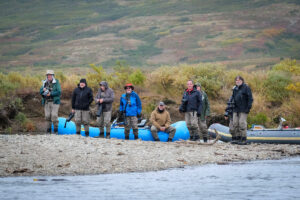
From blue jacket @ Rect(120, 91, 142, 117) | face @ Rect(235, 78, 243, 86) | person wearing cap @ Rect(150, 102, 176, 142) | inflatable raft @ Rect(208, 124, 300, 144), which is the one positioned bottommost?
inflatable raft @ Rect(208, 124, 300, 144)

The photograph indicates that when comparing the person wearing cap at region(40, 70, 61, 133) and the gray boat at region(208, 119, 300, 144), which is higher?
the person wearing cap at region(40, 70, 61, 133)

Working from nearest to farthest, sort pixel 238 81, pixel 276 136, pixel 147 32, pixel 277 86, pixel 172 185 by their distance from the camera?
pixel 172 185 → pixel 238 81 → pixel 276 136 → pixel 277 86 → pixel 147 32

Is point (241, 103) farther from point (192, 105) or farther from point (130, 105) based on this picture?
point (130, 105)

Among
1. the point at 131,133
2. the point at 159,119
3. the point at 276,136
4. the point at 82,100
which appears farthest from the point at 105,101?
the point at 276,136

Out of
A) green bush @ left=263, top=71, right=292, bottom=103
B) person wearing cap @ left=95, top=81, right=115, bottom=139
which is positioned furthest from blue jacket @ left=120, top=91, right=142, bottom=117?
green bush @ left=263, top=71, right=292, bottom=103

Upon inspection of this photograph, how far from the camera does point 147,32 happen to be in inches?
4355

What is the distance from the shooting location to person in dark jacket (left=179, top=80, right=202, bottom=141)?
1538 centimetres

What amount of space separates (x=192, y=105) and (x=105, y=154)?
10.8 ft

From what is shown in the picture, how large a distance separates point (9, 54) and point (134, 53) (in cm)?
2348

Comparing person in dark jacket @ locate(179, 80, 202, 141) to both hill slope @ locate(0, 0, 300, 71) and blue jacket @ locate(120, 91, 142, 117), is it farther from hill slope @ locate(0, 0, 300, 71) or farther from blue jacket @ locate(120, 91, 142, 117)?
hill slope @ locate(0, 0, 300, 71)

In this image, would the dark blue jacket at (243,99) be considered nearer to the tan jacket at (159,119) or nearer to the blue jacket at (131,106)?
the tan jacket at (159,119)

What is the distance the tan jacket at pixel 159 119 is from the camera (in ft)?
53.2

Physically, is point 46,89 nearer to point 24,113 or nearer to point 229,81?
point 24,113

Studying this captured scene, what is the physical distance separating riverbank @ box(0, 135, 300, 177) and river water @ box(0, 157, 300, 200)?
24.6 inches
